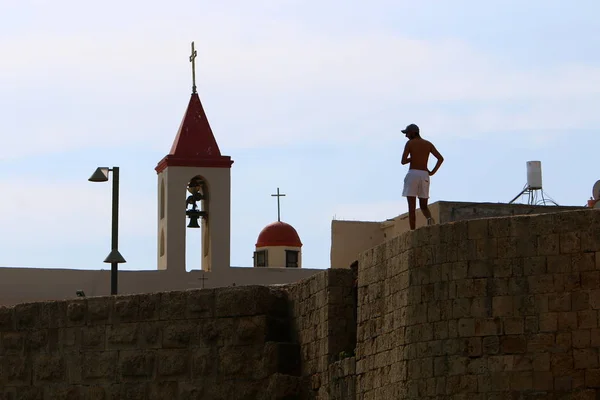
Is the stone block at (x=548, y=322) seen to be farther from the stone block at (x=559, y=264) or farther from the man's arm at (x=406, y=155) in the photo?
the man's arm at (x=406, y=155)

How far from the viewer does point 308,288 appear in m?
16.5

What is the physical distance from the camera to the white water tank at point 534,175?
85.6 ft

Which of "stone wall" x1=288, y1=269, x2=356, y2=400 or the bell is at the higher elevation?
the bell

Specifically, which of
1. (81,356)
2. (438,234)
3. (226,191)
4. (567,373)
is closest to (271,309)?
(81,356)

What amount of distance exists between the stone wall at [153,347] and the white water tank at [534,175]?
9.74m

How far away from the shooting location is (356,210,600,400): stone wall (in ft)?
42.6

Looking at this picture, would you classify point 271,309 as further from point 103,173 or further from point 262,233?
point 262,233

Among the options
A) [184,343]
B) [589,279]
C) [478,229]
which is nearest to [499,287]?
[478,229]

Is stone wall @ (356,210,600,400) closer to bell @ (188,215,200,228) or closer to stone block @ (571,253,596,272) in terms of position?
stone block @ (571,253,596,272)

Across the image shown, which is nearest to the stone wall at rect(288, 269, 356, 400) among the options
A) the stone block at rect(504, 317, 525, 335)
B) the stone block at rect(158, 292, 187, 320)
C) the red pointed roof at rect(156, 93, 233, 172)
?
the stone block at rect(158, 292, 187, 320)

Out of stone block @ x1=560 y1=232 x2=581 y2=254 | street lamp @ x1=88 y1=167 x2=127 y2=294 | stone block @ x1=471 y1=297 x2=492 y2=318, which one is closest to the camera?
stone block @ x1=560 y1=232 x2=581 y2=254

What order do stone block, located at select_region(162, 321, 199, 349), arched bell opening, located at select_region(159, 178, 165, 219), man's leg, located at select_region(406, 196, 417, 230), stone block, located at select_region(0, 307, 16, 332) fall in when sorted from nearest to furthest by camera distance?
man's leg, located at select_region(406, 196, 417, 230), stone block, located at select_region(162, 321, 199, 349), stone block, located at select_region(0, 307, 16, 332), arched bell opening, located at select_region(159, 178, 165, 219)

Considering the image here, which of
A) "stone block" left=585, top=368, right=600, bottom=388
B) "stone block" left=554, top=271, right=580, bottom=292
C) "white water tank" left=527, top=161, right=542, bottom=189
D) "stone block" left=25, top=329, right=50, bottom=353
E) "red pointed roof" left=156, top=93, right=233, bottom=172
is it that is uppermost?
"red pointed roof" left=156, top=93, right=233, bottom=172

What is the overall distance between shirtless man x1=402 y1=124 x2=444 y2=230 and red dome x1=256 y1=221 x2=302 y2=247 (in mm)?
26862
